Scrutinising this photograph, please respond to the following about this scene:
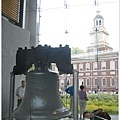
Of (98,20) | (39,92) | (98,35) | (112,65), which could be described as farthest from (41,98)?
(98,20)

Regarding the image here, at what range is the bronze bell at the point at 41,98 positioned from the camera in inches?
24.1

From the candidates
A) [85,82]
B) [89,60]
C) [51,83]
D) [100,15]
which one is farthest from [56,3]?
[51,83]

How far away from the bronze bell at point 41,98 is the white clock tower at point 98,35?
3.95m

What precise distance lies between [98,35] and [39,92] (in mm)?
4061

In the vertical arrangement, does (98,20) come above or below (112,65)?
above

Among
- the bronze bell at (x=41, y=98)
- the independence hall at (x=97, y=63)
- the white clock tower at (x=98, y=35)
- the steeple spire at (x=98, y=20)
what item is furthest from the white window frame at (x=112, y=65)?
the bronze bell at (x=41, y=98)

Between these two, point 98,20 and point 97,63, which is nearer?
point 97,63

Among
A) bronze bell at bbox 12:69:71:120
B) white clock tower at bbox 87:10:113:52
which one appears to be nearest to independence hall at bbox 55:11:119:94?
white clock tower at bbox 87:10:113:52

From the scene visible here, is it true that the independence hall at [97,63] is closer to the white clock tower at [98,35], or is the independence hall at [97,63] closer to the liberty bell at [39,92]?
the white clock tower at [98,35]

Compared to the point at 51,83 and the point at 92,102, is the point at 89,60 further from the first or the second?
the point at 51,83

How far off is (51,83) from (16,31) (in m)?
1.51

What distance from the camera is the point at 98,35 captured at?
461cm

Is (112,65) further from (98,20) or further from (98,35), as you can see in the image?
(98,20)

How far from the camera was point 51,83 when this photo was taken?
0.65 m
